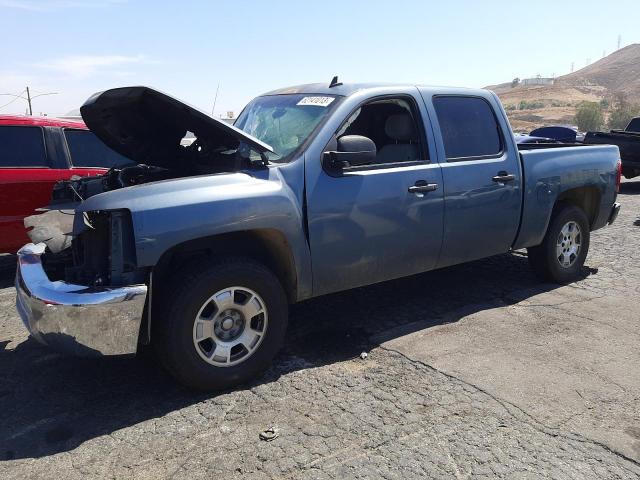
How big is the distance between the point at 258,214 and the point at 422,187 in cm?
144

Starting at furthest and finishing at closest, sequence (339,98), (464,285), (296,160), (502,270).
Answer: (502,270) → (464,285) → (339,98) → (296,160)

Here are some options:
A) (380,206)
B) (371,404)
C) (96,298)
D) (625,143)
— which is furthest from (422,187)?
(625,143)

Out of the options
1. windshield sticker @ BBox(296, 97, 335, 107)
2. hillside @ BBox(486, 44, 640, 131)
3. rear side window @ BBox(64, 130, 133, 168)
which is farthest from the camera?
hillside @ BBox(486, 44, 640, 131)

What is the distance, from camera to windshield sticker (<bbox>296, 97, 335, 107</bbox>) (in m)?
4.21

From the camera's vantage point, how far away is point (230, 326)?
3.58m

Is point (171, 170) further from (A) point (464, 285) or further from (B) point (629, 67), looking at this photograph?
(B) point (629, 67)

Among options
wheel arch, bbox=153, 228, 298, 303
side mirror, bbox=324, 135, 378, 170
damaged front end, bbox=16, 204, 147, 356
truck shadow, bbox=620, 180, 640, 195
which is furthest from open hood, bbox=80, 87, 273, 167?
truck shadow, bbox=620, 180, 640, 195

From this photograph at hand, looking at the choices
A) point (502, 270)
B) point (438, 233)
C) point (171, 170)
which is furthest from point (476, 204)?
point (171, 170)

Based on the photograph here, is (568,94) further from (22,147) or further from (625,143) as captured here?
(22,147)

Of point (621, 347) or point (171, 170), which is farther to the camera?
point (171, 170)

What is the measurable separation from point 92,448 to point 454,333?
9.01 ft

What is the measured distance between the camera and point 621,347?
166 inches

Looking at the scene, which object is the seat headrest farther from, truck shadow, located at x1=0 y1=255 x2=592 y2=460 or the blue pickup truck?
truck shadow, located at x1=0 y1=255 x2=592 y2=460

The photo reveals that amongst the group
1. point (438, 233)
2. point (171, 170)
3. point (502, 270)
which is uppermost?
point (171, 170)
